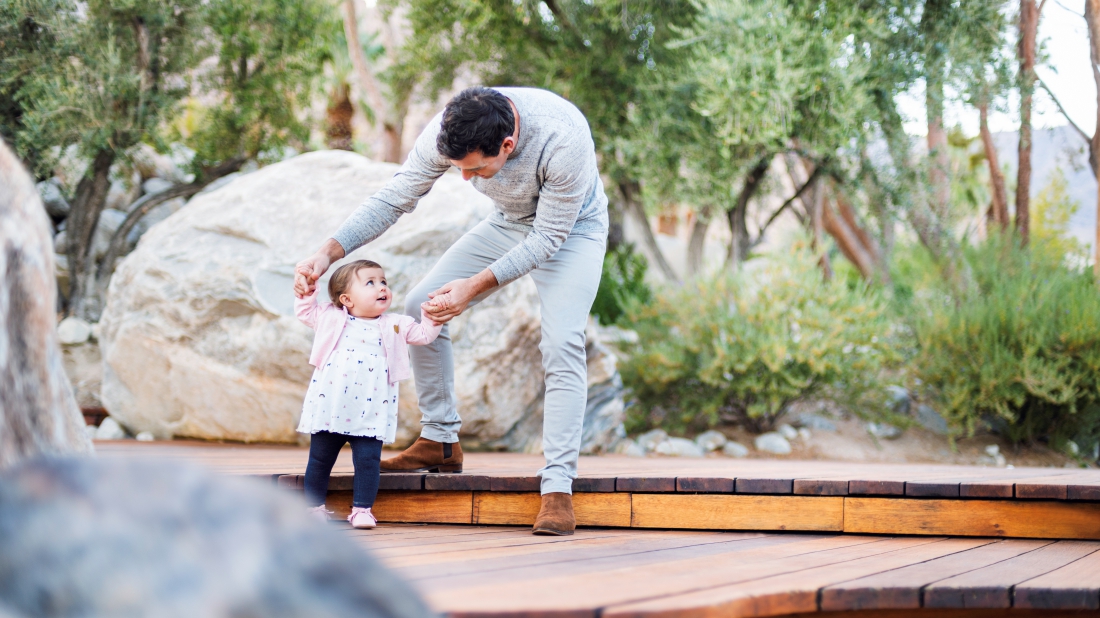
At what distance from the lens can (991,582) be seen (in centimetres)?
201

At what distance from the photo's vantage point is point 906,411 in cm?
726

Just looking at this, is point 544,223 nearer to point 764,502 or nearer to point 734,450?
point 764,502

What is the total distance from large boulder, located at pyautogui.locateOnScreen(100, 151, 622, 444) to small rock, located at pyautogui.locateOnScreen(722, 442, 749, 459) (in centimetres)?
178

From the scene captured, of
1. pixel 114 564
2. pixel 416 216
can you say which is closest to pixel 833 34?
pixel 416 216

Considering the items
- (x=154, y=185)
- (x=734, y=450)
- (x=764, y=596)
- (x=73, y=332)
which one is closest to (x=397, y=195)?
(x=764, y=596)

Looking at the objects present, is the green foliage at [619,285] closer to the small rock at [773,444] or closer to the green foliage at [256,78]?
the small rock at [773,444]

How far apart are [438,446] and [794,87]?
4827mm

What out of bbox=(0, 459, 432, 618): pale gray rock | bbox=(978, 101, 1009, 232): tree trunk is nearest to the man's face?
bbox=(0, 459, 432, 618): pale gray rock

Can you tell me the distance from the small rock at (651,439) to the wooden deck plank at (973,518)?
342 cm

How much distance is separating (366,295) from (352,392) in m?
0.36

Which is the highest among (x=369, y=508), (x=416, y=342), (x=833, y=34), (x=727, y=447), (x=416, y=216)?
(x=833, y=34)

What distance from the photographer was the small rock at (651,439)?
6.29 meters

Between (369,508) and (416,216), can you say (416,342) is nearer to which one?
(369,508)

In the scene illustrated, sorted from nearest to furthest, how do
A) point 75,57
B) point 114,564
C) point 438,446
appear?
point 114,564, point 438,446, point 75,57
